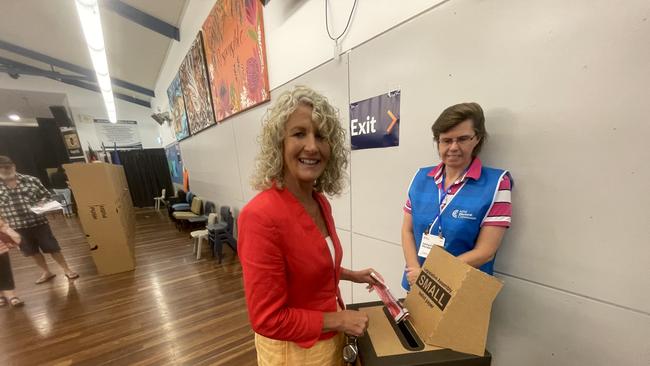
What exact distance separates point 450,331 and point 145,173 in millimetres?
11787

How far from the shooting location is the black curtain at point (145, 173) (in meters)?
8.91

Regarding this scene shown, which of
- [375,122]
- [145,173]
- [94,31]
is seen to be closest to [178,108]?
[94,31]

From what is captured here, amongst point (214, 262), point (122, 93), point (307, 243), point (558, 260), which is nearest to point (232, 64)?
point (214, 262)

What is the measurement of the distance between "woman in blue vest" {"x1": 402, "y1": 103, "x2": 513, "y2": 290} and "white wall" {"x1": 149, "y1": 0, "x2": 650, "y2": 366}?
15cm

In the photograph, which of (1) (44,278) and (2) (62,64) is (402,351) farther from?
(2) (62,64)

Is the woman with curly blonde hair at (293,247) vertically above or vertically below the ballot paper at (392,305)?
above

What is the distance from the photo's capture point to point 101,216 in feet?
10.6

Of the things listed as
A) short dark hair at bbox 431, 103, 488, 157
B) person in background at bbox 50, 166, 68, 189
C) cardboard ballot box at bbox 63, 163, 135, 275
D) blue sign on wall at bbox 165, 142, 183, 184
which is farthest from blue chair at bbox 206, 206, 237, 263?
person in background at bbox 50, 166, 68, 189

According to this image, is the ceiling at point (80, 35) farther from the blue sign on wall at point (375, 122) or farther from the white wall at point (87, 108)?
the blue sign on wall at point (375, 122)

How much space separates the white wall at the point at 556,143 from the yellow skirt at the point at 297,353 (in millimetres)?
866

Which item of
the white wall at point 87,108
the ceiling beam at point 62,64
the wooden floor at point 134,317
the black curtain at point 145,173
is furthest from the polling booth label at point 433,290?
the white wall at point 87,108

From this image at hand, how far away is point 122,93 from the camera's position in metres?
9.04

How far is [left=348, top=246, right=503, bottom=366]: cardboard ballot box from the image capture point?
591 millimetres

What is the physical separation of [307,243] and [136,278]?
3.99 m
